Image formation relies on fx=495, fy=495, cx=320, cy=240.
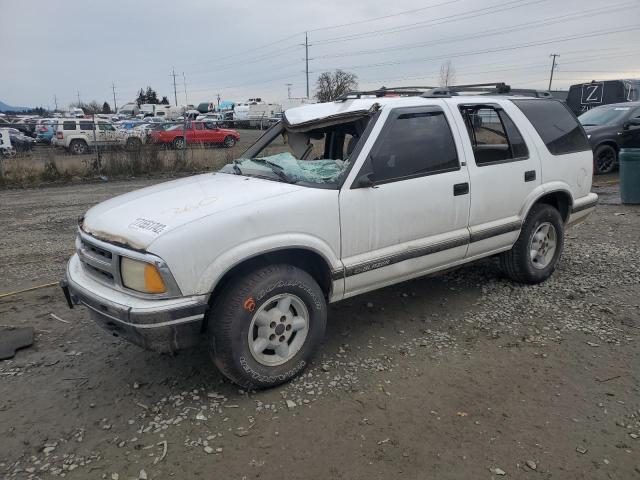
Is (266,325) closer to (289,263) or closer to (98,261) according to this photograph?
(289,263)

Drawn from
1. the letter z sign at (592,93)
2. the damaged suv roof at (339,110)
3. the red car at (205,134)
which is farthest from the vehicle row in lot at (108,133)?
the letter z sign at (592,93)

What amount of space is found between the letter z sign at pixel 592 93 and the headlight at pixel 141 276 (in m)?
19.4

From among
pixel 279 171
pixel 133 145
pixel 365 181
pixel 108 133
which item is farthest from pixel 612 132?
pixel 108 133

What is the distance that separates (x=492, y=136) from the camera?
4.44 meters

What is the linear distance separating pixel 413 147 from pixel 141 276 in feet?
7.22

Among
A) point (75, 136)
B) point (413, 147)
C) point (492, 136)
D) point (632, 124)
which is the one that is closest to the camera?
point (413, 147)

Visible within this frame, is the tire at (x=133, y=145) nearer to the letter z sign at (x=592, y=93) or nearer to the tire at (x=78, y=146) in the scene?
the tire at (x=78, y=146)

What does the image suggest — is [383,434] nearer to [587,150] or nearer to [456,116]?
[456,116]

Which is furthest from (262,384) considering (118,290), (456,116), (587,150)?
(587,150)

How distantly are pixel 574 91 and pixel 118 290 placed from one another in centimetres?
2012

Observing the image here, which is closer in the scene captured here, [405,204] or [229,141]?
[405,204]

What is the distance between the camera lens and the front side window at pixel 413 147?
3.62 m

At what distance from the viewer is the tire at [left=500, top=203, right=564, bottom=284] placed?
15.5ft

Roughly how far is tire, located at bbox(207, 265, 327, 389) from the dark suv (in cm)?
1088
